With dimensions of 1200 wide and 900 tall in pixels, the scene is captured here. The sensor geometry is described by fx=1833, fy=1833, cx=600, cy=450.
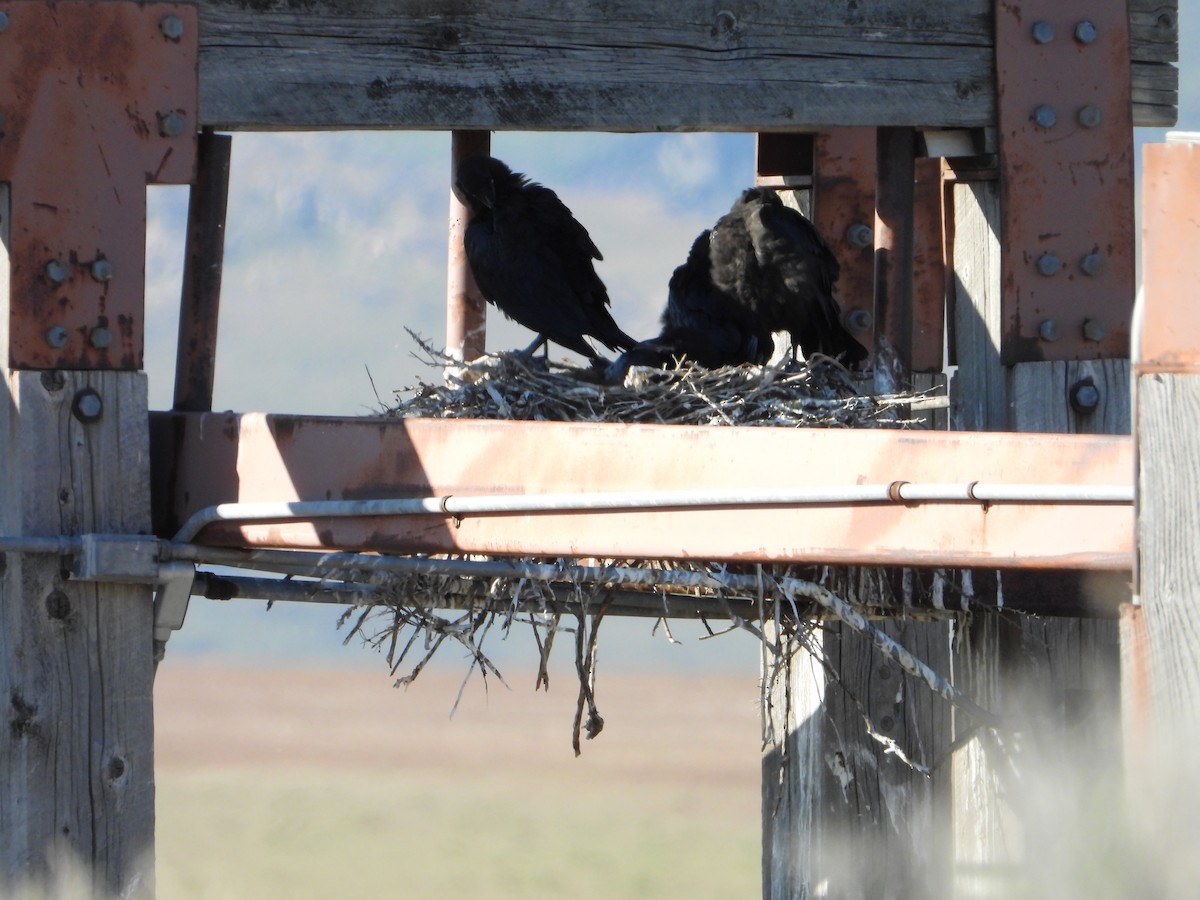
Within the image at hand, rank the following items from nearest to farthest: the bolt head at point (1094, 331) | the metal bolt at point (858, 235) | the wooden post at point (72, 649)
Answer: the wooden post at point (72, 649), the bolt head at point (1094, 331), the metal bolt at point (858, 235)

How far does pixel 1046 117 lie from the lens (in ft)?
15.6

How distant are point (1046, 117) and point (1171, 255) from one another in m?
2.40

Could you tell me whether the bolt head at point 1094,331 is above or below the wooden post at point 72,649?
above

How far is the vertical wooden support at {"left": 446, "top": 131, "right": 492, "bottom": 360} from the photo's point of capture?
19.8ft

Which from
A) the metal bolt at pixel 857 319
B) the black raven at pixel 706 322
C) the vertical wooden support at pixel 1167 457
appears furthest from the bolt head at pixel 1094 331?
the vertical wooden support at pixel 1167 457

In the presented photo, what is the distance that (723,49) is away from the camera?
4758 millimetres

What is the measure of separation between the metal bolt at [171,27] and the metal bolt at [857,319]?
2.52 metres

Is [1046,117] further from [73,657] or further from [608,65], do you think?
[73,657]

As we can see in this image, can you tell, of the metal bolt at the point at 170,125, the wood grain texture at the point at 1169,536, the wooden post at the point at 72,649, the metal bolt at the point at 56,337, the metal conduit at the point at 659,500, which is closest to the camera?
the wood grain texture at the point at 1169,536

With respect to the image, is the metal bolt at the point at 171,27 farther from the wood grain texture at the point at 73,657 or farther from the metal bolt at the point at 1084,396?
the metal bolt at the point at 1084,396

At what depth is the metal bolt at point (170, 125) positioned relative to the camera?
4.40 metres

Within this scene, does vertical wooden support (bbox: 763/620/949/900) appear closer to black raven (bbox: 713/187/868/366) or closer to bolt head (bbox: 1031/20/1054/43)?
black raven (bbox: 713/187/868/366)

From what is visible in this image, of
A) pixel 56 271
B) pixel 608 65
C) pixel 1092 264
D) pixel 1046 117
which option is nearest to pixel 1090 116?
pixel 1046 117

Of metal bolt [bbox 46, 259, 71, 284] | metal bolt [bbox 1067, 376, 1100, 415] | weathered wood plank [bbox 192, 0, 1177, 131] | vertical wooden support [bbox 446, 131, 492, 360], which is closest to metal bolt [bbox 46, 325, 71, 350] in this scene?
metal bolt [bbox 46, 259, 71, 284]
